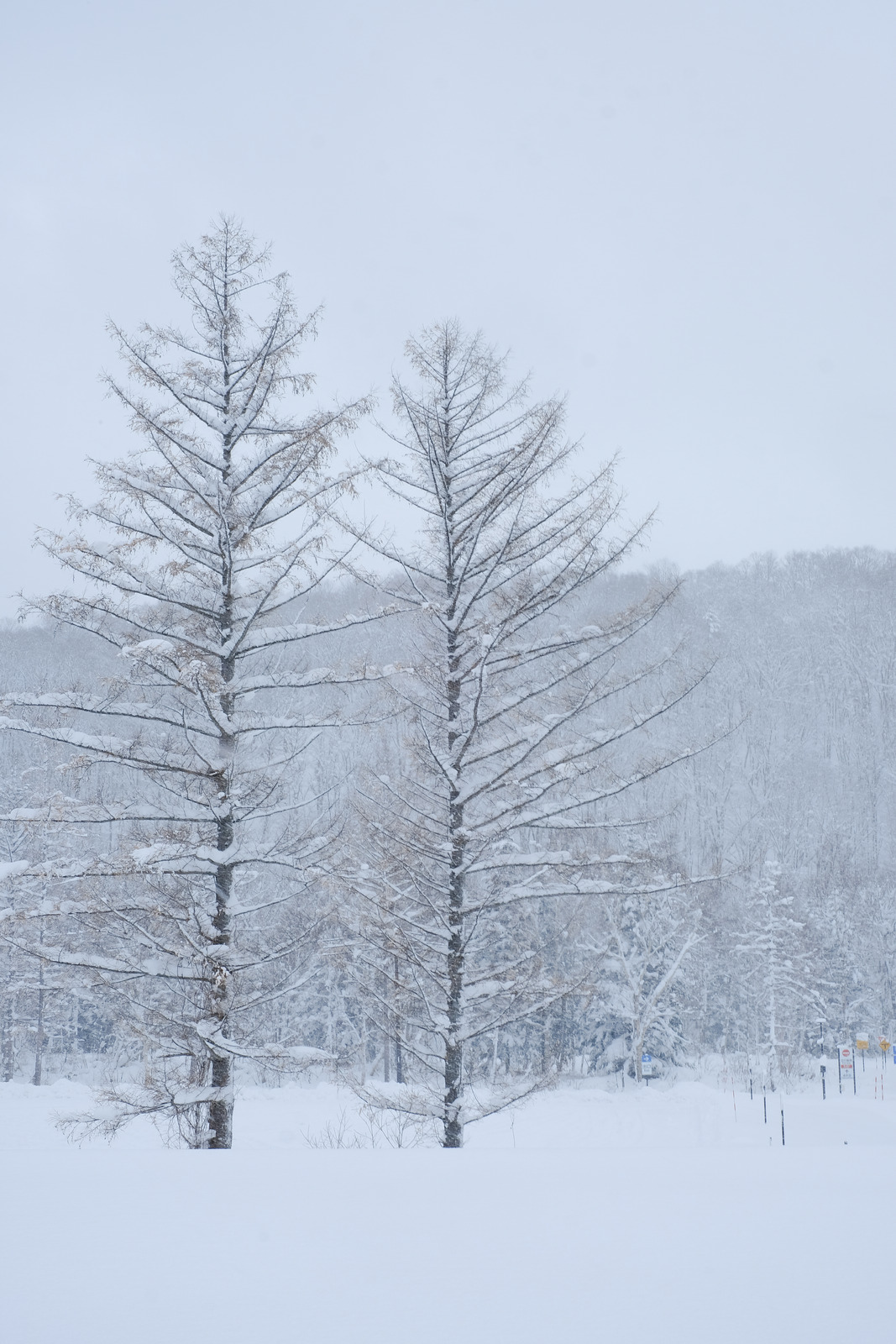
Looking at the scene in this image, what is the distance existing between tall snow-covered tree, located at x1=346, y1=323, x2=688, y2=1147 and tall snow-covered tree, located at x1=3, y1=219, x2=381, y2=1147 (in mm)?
958

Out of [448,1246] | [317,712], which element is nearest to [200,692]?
[317,712]

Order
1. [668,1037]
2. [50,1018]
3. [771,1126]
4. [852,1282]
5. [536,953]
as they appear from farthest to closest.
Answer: [50,1018] → [668,1037] → [771,1126] → [536,953] → [852,1282]

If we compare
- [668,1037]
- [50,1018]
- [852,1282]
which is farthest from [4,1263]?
[50,1018]

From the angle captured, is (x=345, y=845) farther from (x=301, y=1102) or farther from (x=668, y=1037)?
(x=668, y=1037)

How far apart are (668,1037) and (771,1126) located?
48.4 ft

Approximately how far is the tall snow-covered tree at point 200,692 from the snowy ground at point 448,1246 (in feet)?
9.50

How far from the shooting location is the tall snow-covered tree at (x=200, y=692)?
7.29 m

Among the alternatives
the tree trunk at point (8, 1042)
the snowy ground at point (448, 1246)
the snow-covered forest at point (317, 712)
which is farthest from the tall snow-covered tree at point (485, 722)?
the tree trunk at point (8, 1042)

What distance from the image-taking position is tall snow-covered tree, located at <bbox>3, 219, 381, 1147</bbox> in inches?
287

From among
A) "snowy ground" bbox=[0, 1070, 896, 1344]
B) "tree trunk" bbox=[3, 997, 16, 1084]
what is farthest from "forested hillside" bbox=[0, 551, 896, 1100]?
"snowy ground" bbox=[0, 1070, 896, 1344]

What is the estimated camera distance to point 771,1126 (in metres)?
21.6

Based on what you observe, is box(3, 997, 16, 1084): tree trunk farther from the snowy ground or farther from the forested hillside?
the snowy ground

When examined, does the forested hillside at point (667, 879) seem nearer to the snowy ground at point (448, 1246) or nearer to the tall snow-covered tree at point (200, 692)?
the tall snow-covered tree at point (200, 692)

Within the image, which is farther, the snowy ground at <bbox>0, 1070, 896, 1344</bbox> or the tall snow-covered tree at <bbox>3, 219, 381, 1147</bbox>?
the tall snow-covered tree at <bbox>3, 219, 381, 1147</bbox>
